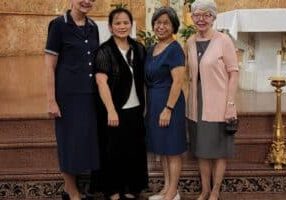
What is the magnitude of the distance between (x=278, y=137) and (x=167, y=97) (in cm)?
103

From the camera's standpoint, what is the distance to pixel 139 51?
3.28m

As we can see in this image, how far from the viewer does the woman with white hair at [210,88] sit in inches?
125

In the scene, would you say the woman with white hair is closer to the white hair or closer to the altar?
the white hair

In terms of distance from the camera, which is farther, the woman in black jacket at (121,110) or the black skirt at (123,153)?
the black skirt at (123,153)

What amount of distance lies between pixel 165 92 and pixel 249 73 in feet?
9.24

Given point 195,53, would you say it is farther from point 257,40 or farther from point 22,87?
point 22,87

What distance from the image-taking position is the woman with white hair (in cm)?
317

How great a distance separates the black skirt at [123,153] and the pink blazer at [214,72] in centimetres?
39

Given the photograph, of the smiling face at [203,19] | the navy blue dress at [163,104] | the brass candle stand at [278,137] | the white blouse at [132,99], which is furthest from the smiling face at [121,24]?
the brass candle stand at [278,137]

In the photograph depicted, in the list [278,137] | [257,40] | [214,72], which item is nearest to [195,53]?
[214,72]

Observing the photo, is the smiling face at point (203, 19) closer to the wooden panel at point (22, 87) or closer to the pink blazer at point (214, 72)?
the pink blazer at point (214, 72)

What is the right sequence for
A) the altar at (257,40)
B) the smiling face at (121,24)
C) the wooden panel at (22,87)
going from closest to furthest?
the smiling face at (121,24) → the wooden panel at (22,87) → the altar at (257,40)

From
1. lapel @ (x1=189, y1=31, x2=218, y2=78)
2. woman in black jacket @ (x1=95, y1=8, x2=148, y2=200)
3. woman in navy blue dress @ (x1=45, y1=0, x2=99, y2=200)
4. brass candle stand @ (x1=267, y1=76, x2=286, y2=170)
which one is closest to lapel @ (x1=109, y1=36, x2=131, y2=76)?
woman in black jacket @ (x1=95, y1=8, x2=148, y2=200)

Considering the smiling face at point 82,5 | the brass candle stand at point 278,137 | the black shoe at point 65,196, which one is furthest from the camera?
the brass candle stand at point 278,137
